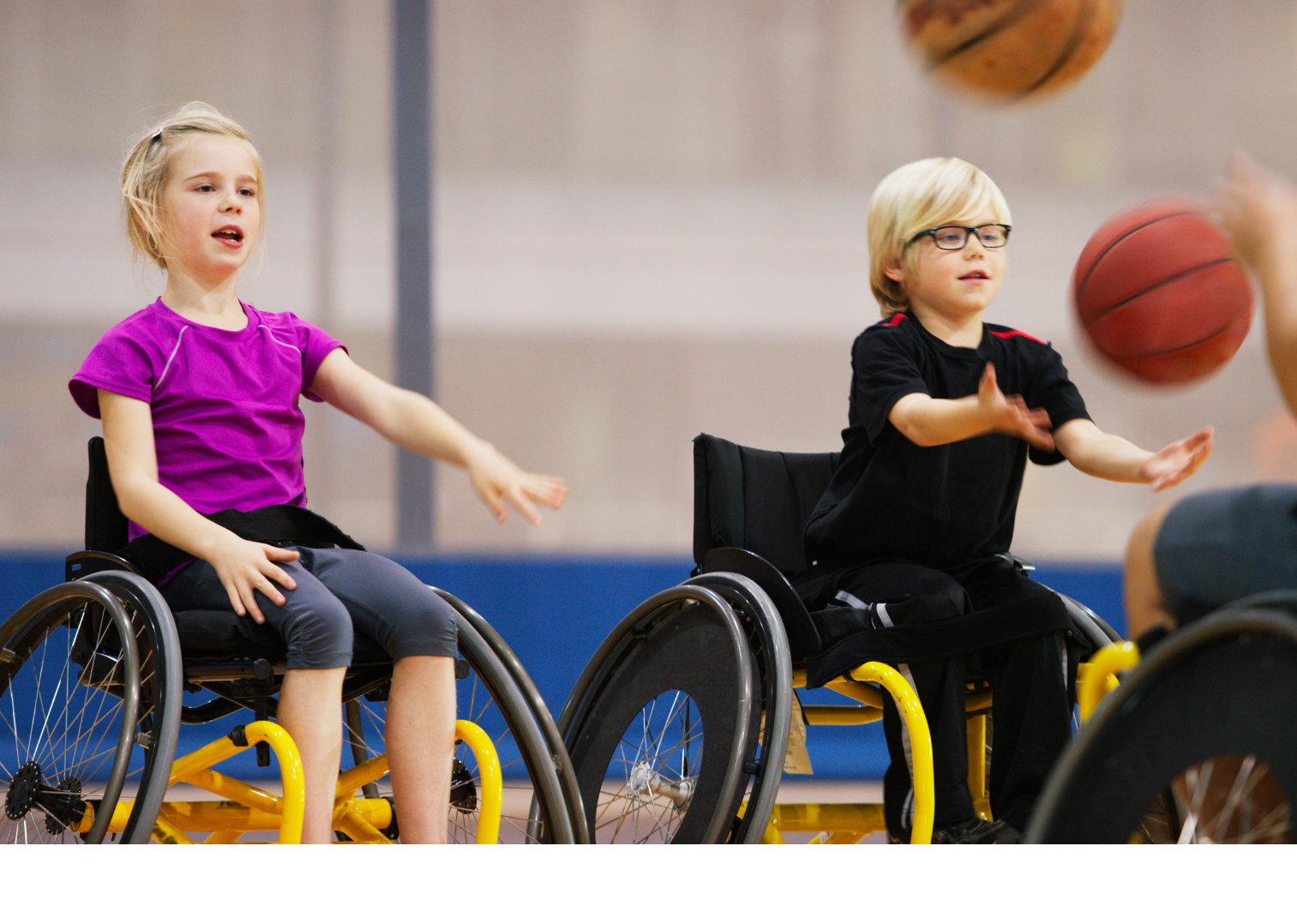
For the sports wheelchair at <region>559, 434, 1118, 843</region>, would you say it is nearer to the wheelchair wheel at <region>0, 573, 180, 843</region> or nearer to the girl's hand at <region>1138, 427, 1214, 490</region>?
the girl's hand at <region>1138, 427, 1214, 490</region>

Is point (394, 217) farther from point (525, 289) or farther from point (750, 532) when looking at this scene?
point (750, 532)

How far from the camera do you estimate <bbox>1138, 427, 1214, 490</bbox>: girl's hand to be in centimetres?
139

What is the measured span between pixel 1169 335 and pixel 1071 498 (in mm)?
2111

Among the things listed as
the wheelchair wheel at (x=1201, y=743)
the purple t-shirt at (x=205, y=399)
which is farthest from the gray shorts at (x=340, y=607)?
the wheelchair wheel at (x=1201, y=743)

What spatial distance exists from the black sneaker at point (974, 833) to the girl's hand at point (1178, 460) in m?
0.43

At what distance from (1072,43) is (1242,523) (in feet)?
2.75

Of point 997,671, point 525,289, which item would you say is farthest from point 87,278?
point 997,671

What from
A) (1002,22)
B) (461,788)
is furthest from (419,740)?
(1002,22)

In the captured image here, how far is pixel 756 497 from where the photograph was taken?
1954mm

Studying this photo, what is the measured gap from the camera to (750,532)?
1942 mm

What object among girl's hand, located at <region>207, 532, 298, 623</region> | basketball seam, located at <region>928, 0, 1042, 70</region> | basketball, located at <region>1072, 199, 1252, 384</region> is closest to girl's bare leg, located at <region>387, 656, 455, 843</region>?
girl's hand, located at <region>207, 532, 298, 623</region>

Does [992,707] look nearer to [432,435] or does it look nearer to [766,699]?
[766,699]

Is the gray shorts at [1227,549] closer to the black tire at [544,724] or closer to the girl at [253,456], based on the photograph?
the girl at [253,456]

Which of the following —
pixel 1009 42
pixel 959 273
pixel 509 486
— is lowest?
pixel 509 486
